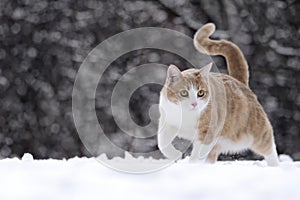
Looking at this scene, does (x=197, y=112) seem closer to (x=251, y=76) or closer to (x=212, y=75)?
(x=212, y=75)

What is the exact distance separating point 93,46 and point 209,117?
1.94 meters

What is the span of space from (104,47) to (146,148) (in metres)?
0.54

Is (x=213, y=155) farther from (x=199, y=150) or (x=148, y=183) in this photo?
(x=148, y=183)

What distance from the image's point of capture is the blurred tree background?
10.6ft

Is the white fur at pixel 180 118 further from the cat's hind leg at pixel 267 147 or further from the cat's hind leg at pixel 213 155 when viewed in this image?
the cat's hind leg at pixel 267 147

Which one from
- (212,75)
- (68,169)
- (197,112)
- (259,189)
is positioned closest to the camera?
(259,189)

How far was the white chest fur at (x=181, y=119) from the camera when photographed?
1401 millimetres

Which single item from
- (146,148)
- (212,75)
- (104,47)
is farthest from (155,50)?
(212,75)

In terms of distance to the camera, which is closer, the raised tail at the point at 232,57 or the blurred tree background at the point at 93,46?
the raised tail at the point at 232,57

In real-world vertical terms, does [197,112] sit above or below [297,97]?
above

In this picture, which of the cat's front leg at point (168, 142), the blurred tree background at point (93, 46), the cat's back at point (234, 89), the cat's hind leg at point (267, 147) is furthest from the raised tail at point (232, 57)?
the blurred tree background at point (93, 46)

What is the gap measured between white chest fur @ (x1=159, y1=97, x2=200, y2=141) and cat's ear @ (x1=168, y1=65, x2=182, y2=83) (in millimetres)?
51

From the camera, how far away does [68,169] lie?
4.14 feet

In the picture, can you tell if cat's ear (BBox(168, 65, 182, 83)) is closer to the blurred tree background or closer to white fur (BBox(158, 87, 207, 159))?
white fur (BBox(158, 87, 207, 159))
